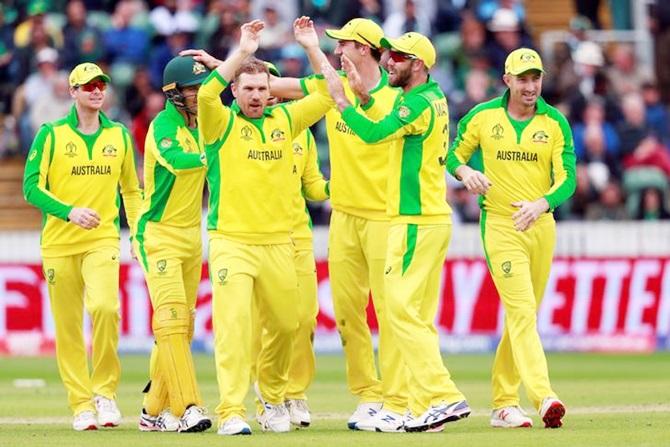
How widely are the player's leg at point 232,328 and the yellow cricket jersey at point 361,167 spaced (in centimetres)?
128

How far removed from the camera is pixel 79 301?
14.6 meters

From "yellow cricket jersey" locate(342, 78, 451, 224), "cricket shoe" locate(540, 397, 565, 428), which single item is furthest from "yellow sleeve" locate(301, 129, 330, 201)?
"cricket shoe" locate(540, 397, 565, 428)

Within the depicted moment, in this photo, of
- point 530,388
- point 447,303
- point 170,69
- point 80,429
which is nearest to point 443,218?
point 530,388

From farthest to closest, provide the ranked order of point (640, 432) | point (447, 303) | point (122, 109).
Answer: point (122, 109)
point (447, 303)
point (640, 432)

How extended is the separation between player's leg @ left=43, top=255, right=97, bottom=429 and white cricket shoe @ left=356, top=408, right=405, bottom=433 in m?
2.22

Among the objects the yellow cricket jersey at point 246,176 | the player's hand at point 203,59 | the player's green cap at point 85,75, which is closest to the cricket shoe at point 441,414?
the yellow cricket jersey at point 246,176

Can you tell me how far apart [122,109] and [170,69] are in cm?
1183

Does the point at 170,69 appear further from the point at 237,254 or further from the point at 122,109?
the point at 122,109

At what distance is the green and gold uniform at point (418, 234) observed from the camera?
1306 centimetres

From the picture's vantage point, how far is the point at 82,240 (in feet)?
47.6

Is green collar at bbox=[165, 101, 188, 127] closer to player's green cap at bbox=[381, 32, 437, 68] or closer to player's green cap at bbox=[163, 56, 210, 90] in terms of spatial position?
player's green cap at bbox=[163, 56, 210, 90]

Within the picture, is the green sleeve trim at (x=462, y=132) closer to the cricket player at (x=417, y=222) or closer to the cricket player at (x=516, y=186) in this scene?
the cricket player at (x=516, y=186)

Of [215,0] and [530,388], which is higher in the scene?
[215,0]

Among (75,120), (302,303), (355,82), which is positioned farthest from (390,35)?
(355,82)
